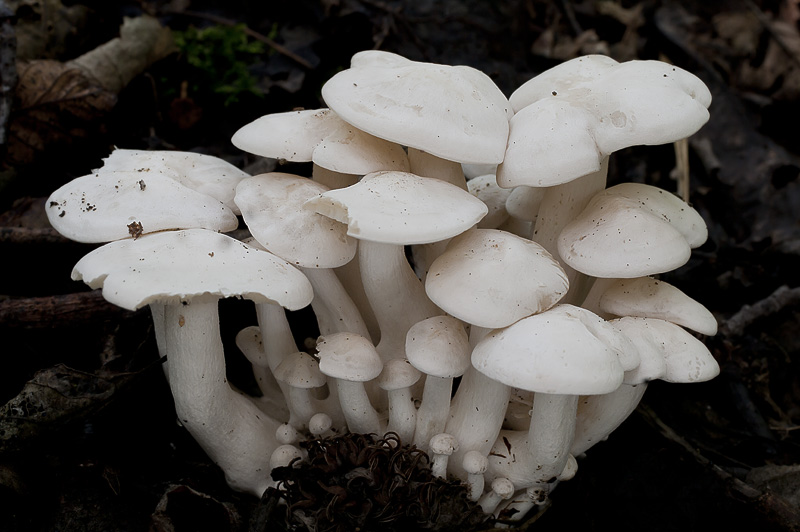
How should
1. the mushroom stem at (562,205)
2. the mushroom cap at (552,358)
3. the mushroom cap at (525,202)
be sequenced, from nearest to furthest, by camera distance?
1. the mushroom cap at (552,358)
2. the mushroom stem at (562,205)
3. the mushroom cap at (525,202)

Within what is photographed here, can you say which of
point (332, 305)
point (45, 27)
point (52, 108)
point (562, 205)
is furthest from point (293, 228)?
point (45, 27)

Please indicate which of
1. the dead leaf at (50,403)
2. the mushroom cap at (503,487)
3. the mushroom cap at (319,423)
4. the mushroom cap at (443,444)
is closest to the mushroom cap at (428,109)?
the mushroom cap at (443,444)

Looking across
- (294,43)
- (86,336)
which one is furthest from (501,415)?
(294,43)

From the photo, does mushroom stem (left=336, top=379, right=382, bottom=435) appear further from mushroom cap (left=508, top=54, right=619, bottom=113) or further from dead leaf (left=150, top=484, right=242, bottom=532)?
mushroom cap (left=508, top=54, right=619, bottom=113)

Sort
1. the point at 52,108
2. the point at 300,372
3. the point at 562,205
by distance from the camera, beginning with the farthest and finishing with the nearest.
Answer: the point at 52,108 < the point at 562,205 < the point at 300,372

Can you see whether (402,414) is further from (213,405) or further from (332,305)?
(213,405)

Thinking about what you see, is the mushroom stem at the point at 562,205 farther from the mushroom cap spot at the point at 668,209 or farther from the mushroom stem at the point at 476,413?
the mushroom stem at the point at 476,413

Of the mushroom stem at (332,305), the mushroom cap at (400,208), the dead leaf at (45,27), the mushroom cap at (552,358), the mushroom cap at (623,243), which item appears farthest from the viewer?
the dead leaf at (45,27)
